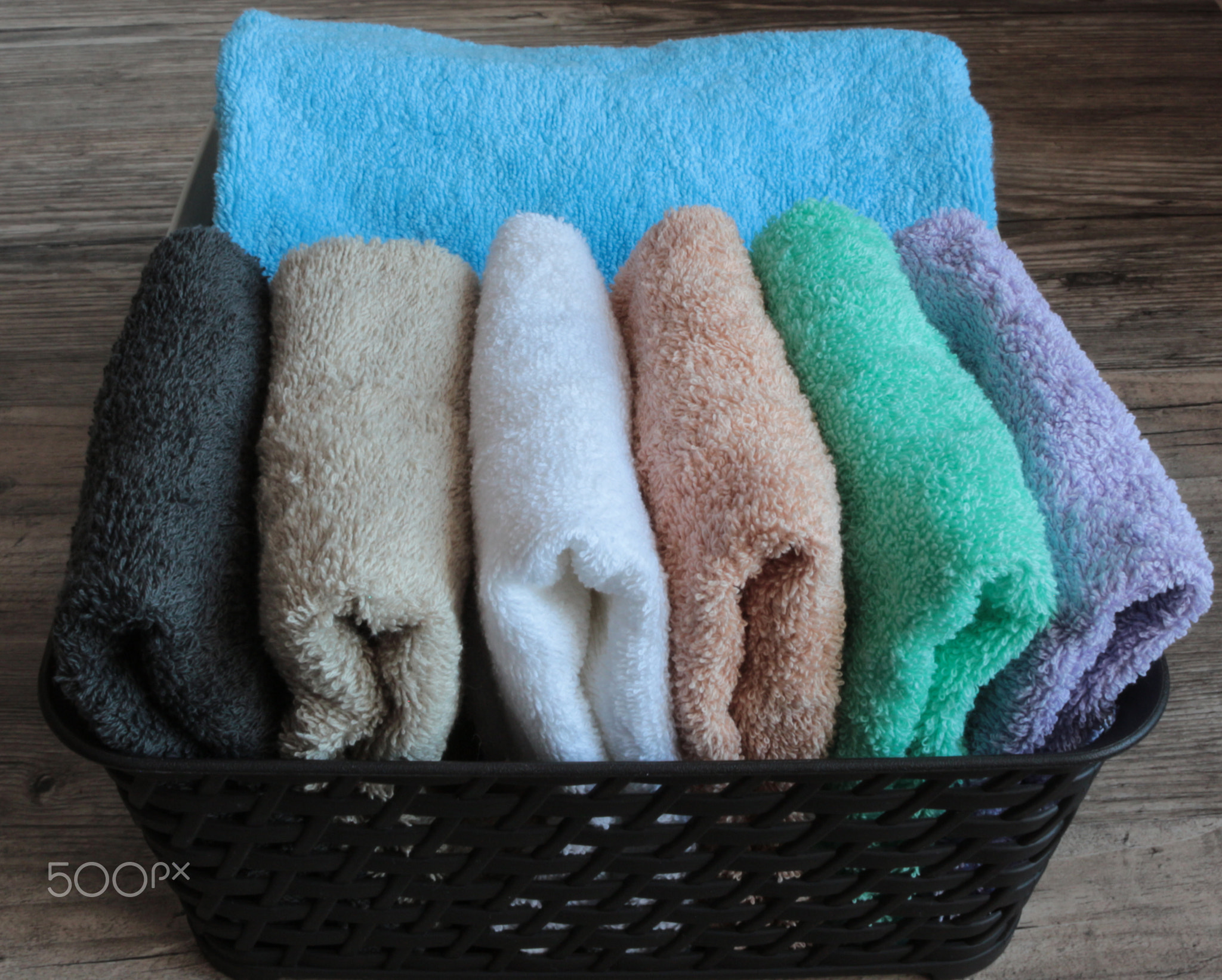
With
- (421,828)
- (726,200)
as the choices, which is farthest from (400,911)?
(726,200)

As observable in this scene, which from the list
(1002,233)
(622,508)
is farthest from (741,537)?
(1002,233)

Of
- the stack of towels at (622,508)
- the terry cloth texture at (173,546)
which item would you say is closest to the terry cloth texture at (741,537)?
the stack of towels at (622,508)

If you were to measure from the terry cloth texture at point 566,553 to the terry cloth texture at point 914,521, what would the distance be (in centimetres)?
8

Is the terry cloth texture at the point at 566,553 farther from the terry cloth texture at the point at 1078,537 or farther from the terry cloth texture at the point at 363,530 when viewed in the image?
the terry cloth texture at the point at 1078,537

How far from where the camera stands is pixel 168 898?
48 centimetres

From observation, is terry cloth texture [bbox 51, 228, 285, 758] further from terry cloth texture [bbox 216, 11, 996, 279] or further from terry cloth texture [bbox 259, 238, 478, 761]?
terry cloth texture [bbox 216, 11, 996, 279]

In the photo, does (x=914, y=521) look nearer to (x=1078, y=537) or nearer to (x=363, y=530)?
(x=1078, y=537)

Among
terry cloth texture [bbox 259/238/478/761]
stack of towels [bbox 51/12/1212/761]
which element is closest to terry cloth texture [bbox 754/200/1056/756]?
stack of towels [bbox 51/12/1212/761]

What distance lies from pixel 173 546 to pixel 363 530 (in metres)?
0.06

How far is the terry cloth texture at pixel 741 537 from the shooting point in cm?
36

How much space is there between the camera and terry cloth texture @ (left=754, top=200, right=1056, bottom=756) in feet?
1.15

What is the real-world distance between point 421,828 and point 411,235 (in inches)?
13.8

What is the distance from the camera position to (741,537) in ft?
1.17

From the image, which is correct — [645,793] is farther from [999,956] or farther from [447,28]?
[447,28]
